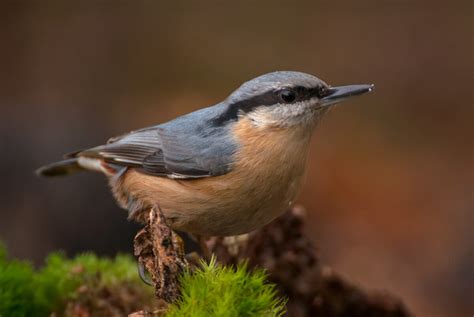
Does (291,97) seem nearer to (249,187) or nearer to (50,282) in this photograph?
(249,187)

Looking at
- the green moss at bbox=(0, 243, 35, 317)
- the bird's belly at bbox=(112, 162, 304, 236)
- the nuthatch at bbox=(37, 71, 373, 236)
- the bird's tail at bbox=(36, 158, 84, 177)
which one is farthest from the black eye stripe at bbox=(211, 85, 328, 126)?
the bird's tail at bbox=(36, 158, 84, 177)

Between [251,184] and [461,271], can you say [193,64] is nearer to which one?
[461,271]

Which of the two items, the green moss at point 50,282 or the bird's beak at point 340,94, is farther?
the green moss at point 50,282

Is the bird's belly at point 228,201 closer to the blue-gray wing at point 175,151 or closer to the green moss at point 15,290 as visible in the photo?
the blue-gray wing at point 175,151

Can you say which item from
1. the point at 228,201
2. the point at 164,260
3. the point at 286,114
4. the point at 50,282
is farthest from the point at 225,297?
the point at 50,282

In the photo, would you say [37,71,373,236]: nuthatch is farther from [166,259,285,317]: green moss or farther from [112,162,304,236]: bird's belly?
[166,259,285,317]: green moss

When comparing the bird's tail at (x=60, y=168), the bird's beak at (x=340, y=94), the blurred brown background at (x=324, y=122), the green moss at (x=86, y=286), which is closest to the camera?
the green moss at (x=86, y=286)

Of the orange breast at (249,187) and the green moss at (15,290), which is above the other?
the orange breast at (249,187)

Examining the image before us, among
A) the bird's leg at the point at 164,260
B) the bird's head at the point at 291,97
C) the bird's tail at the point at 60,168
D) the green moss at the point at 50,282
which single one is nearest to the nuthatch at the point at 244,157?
the bird's head at the point at 291,97
